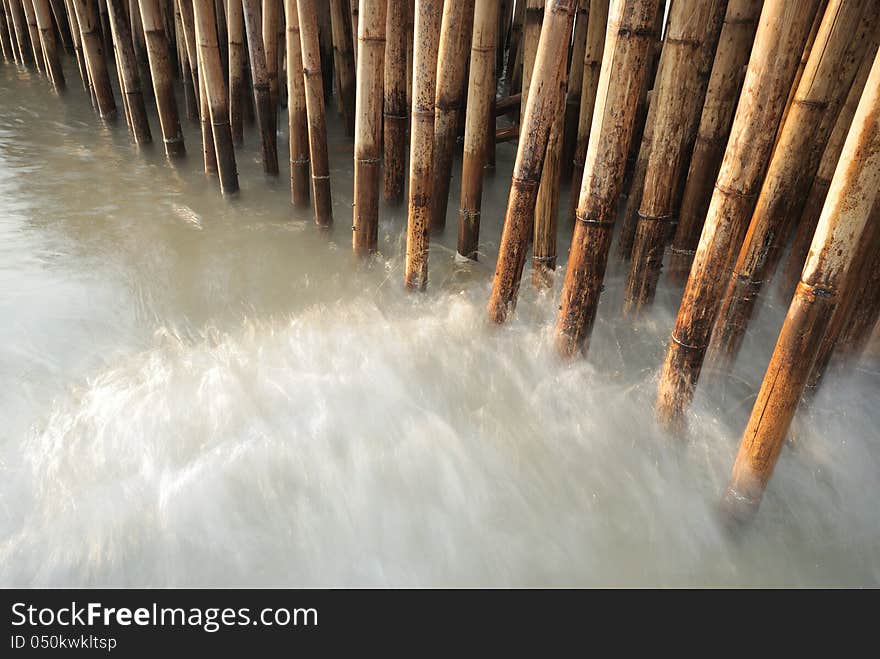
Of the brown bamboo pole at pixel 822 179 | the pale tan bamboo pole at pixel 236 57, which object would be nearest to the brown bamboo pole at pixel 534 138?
the brown bamboo pole at pixel 822 179

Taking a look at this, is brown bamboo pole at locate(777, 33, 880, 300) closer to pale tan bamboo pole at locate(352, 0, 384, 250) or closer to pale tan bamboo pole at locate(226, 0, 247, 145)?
pale tan bamboo pole at locate(352, 0, 384, 250)

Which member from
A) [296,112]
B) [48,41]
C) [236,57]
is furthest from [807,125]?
[48,41]

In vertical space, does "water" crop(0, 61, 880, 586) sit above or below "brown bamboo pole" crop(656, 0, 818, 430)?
below

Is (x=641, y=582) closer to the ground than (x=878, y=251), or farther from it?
closer to the ground

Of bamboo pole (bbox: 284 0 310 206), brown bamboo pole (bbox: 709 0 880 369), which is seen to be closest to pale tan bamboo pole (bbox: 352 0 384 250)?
bamboo pole (bbox: 284 0 310 206)

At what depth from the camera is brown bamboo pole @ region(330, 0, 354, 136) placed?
6.15 meters

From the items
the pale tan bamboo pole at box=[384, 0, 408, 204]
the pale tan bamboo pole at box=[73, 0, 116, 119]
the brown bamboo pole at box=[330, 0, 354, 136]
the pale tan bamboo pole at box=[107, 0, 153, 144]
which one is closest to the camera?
the pale tan bamboo pole at box=[384, 0, 408, 204]

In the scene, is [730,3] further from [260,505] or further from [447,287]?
[260,505]

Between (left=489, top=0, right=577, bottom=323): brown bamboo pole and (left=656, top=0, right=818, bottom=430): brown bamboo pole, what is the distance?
0.88 meters

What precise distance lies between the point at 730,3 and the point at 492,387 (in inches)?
90.1

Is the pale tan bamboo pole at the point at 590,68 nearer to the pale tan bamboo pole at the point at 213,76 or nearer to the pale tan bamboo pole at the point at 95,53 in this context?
the pale tan bamboo pole at the point at 213,76

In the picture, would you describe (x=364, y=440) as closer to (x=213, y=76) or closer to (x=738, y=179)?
(x=738, y=179)

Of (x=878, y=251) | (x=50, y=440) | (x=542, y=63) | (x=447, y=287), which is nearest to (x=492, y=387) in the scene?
(x=447, y=287)
